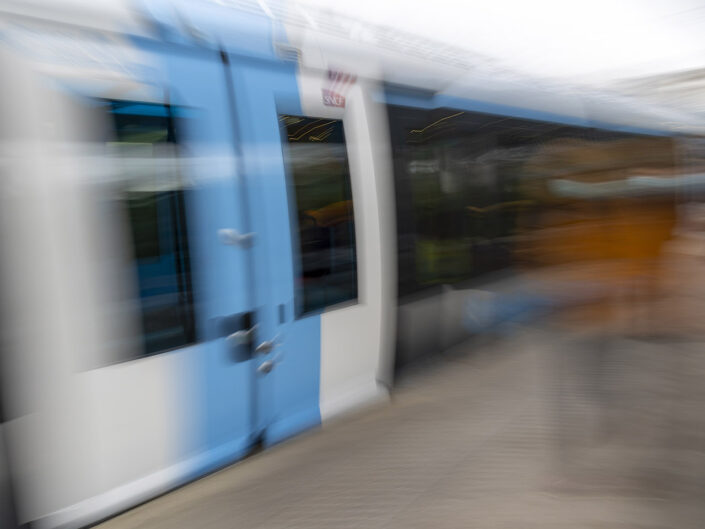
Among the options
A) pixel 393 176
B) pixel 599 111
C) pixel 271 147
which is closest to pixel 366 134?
pixel 393 176

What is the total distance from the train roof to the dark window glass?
0.15m

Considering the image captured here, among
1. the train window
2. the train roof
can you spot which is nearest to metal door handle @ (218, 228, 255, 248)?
the train window

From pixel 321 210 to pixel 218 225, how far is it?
2.16 feet

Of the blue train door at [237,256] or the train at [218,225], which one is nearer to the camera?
the train at [218,225]

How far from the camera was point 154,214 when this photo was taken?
2275 mm

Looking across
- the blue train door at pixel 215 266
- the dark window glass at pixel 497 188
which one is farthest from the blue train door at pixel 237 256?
the dark window glass at pixel 497 188

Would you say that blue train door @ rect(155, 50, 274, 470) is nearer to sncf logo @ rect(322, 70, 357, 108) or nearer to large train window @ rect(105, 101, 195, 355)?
large train window @ rect(105, 101, 195, 355)

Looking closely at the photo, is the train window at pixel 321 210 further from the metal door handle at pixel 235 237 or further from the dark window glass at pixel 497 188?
the dark window glass at pixel 497 188

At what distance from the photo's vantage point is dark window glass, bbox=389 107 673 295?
110 inches

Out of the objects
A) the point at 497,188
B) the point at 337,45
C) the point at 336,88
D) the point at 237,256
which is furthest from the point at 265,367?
the point at 497,188

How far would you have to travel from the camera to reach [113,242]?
2158 millimetres

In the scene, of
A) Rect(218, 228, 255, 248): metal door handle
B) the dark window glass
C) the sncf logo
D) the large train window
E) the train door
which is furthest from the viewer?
the sncf logo

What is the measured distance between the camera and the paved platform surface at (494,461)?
241 centimetres

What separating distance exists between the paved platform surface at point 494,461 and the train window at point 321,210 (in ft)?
→ 2.65
